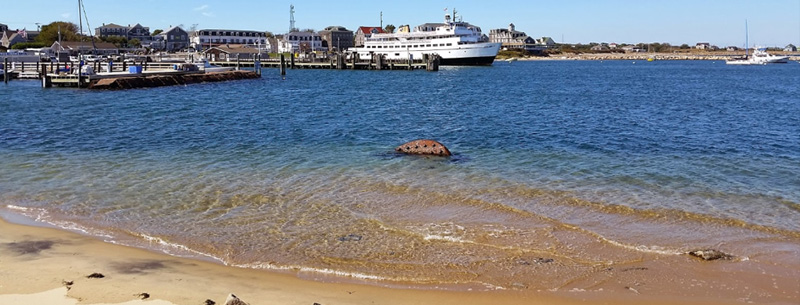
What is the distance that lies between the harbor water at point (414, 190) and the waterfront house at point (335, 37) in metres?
138

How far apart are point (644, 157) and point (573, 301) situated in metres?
12.3

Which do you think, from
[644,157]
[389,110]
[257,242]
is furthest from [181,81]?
[257,242]

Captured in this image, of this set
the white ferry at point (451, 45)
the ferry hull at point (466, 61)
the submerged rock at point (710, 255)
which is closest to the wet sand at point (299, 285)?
the submerged rock at point (710, 255)

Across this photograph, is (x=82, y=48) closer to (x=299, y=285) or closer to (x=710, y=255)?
(x=299, y=285)

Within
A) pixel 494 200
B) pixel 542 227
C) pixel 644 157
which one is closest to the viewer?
pixel 542 227

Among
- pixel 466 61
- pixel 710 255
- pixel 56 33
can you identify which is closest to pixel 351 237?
pixel 710 255

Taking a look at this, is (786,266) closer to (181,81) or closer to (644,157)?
(644,157)

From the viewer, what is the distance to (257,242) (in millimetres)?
9945

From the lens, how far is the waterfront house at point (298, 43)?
152625mm

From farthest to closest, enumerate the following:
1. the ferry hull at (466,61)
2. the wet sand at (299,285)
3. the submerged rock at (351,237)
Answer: the ferry hull at (466,61)
the submerged rock at (351,237)
the wet sand at (299,285)

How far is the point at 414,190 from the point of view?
13.9 meters

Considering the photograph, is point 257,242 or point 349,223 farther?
point 349,223

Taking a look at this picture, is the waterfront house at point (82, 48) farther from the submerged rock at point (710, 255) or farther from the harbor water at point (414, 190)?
→ the submerged rock at point (710, 255)

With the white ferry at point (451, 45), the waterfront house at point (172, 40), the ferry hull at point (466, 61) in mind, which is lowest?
the ferry hull at point (466, 61)
